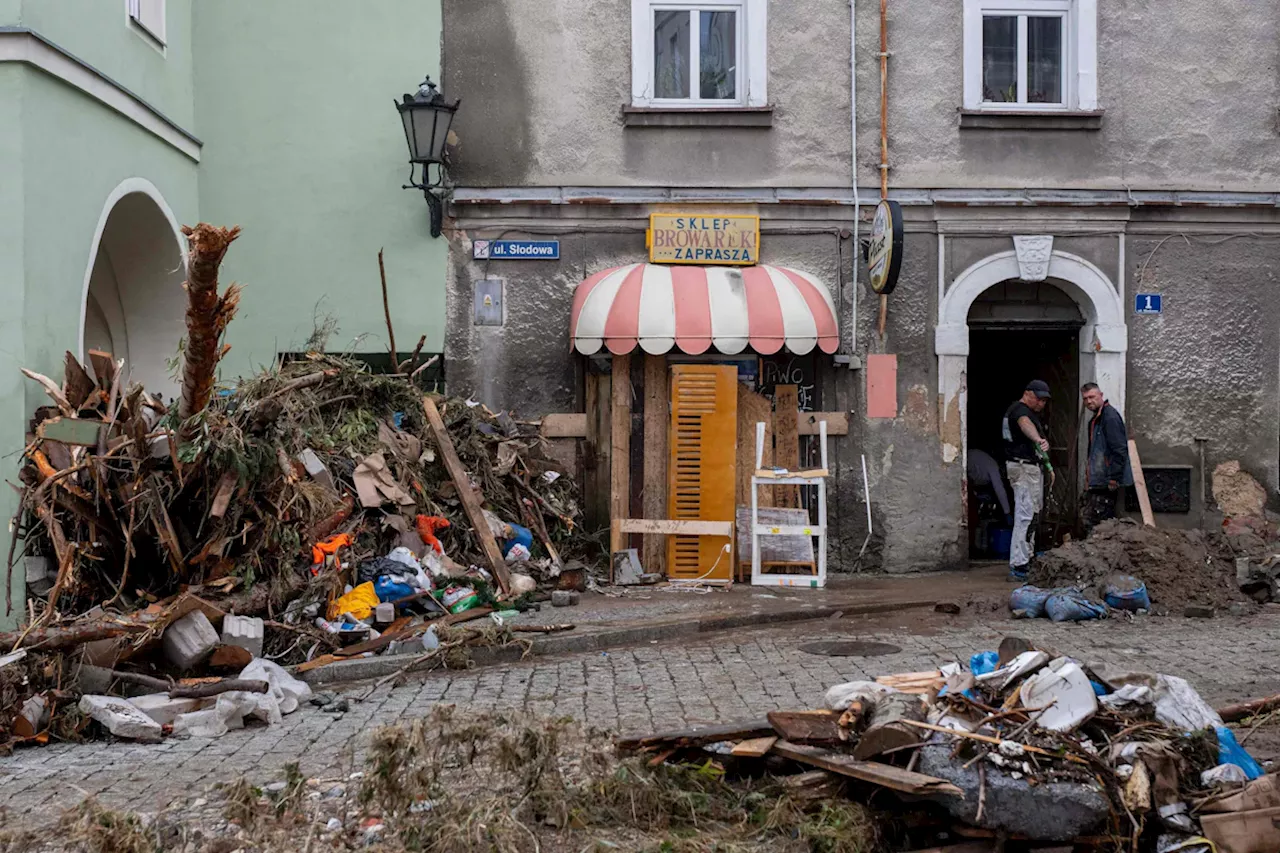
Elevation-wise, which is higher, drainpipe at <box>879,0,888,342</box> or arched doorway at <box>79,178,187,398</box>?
drainpipe at <box>879,0,888,342</box>

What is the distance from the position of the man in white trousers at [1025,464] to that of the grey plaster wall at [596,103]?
9.74 feet

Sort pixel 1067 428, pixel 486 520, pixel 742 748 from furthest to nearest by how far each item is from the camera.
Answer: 1. pixel 1067 428
2. pixel 486 520
3. pixel 742 748

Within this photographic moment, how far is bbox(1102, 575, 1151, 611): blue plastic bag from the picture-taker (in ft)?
32.8

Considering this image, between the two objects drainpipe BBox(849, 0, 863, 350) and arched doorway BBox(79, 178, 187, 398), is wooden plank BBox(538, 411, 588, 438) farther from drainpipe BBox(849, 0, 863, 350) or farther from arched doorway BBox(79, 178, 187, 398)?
arched doorway BBox(79, 178, 187, 398)

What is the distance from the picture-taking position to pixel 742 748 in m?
5.30

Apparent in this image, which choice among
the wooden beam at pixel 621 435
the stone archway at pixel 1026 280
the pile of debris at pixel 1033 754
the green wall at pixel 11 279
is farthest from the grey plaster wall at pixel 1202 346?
the green wall at pixel 11 279

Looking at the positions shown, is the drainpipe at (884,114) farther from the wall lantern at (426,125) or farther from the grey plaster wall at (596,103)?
the wall lantern at (426,125)

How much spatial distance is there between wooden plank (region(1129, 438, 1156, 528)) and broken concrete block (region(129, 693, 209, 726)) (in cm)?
904

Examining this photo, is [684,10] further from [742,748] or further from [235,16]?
[742,748]

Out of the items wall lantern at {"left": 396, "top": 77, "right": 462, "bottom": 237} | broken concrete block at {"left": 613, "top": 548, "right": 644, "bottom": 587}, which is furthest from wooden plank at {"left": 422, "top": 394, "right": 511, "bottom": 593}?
wall lantern at {"left": 396, "top": 77, "right": 462, "bottom": 237}

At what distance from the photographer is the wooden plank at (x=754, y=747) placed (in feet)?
17.3

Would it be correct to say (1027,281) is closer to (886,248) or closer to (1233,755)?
(886,248)

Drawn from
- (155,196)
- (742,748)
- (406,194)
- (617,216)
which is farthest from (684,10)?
(742,748)

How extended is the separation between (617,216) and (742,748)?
27.7 feet
